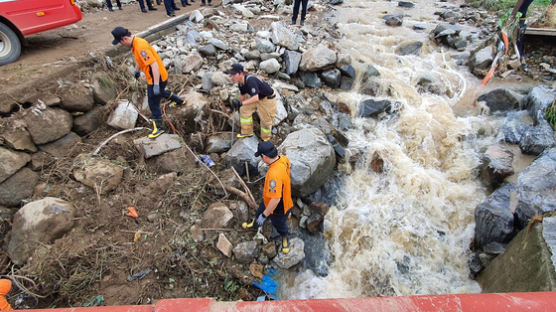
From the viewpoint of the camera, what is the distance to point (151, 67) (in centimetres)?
476

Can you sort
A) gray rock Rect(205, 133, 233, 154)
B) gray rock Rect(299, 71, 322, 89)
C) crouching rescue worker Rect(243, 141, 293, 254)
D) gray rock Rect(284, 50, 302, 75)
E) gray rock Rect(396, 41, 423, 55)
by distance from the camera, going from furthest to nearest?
gray rock Rect(396, 41, 423, 55) → gray rock Rect(299, 71, 322, 89) → gray rock Rect(284, 50, 302, 75) → gray rock Rect(205, 133, 233, 154) → crouching rescue worker Rect(243, 141, 293, 254)

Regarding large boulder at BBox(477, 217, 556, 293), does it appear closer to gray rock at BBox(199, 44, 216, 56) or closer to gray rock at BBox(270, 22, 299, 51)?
gray rock at BBox(270, 22, 299, 51)

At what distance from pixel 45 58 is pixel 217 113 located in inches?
155

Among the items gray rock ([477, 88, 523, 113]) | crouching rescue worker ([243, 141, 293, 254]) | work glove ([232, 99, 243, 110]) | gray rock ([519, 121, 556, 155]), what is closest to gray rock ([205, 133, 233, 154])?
work glove ([232, 99, 243, 110])

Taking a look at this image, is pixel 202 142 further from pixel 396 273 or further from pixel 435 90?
pixel 435 90

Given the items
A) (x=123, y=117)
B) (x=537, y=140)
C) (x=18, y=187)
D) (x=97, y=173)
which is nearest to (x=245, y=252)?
(x=97, y=173)

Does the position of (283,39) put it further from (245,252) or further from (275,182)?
(245,252)

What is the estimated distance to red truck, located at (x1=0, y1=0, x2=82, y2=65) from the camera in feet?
16.6

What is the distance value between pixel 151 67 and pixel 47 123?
208 centimetres

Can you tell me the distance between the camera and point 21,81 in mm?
4812

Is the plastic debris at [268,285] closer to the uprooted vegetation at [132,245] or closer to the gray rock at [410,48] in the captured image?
the uprooted vegetation at [132,245]

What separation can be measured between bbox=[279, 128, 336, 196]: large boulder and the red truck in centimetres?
560

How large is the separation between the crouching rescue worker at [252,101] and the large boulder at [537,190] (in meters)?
4.44

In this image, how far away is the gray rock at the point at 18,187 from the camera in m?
4.20
